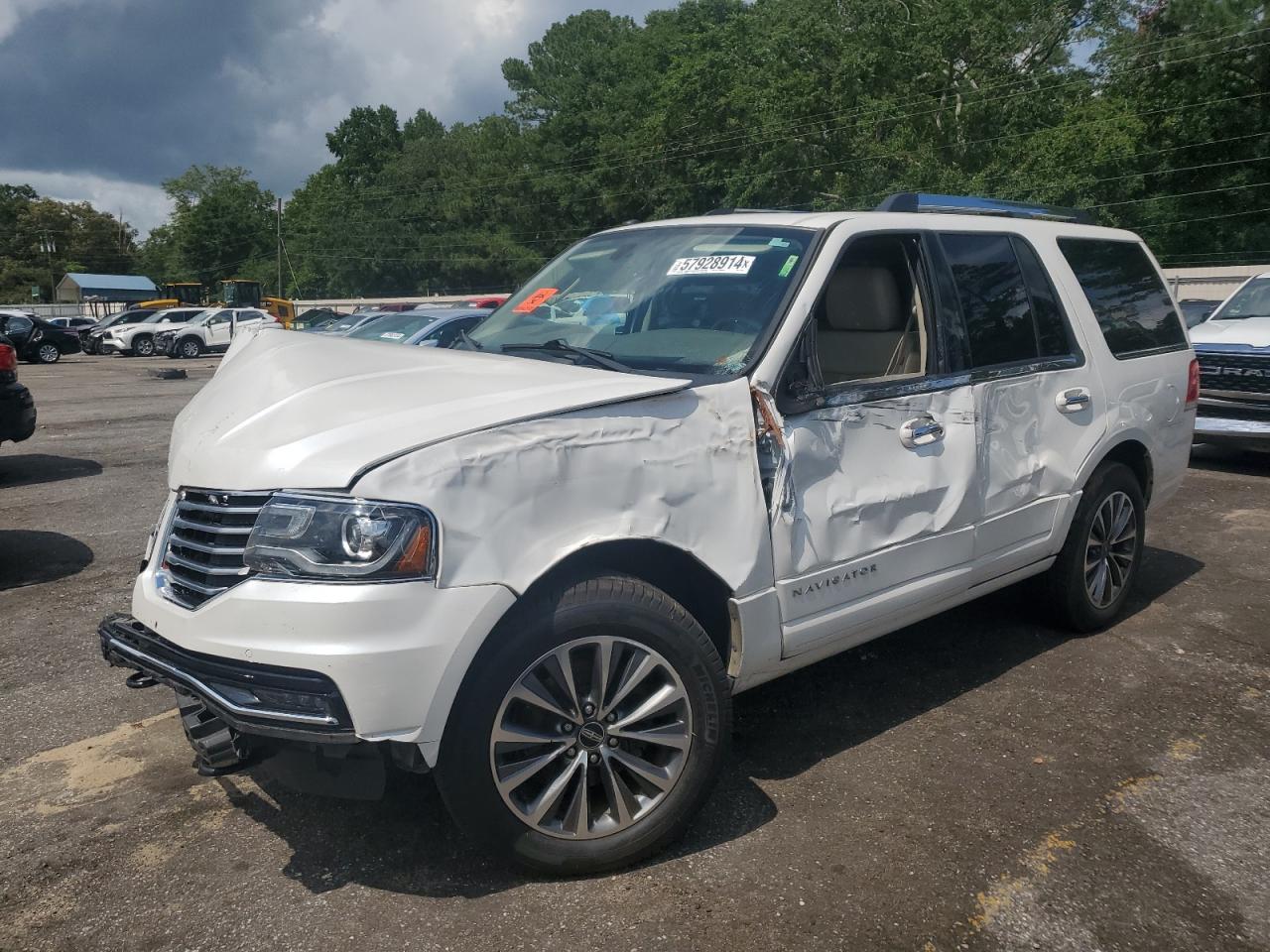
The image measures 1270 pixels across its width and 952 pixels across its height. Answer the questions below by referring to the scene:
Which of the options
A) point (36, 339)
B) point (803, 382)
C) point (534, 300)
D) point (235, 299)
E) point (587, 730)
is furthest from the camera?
point (235, 299)

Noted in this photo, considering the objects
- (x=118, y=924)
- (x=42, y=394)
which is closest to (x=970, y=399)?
(x=118, y=924)

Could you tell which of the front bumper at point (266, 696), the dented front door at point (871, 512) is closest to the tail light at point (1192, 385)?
the dented front door at point (871, 512)

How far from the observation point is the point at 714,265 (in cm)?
379

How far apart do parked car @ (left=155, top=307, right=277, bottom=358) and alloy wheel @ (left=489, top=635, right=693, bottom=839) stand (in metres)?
33.7

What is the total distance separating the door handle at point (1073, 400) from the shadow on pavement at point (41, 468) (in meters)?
8.62

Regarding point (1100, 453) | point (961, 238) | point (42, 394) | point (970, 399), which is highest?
point (961, 238)

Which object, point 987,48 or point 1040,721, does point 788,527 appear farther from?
point 987,48

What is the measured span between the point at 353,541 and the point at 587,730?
34.4 inches

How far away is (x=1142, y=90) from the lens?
4066 centimetres

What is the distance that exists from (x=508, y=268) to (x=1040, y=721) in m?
68.2

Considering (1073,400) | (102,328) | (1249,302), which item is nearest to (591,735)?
(1073,400)

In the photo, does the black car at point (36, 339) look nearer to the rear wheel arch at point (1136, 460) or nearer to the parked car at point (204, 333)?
the parked car at point (204, 333)

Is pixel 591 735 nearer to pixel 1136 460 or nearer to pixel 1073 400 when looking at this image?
pixel 1073 400

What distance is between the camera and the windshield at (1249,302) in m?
10.4
